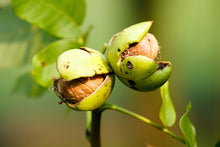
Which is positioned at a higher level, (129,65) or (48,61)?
(129,65)

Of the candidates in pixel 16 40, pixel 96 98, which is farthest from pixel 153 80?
pixel 16 40

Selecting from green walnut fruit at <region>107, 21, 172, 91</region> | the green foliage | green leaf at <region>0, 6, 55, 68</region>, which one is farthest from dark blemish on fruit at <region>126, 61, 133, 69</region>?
green leaf at <region>0, 6, 55, 68</region>

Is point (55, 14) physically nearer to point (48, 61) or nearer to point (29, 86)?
point (48, 61)

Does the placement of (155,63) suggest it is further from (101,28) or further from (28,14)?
(101,28)

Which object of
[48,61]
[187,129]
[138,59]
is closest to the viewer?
[138,59]

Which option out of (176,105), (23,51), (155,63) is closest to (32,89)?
(23,51)

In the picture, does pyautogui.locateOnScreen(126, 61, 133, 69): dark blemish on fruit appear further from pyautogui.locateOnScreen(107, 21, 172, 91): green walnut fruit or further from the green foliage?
the green foliage
